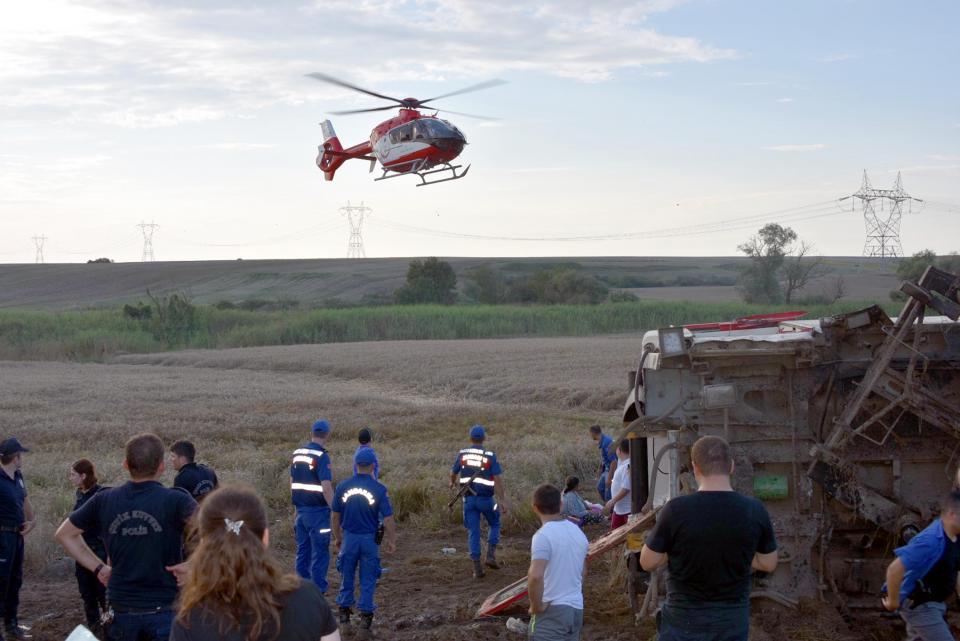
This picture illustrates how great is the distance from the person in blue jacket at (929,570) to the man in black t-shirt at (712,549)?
3.53 feet

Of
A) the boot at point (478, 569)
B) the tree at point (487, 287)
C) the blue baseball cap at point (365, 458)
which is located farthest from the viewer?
the tree at point (487, 287)

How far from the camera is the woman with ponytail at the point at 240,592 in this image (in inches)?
143

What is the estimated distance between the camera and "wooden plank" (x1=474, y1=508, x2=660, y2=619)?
30.1ft

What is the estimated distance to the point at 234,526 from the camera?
3.73m

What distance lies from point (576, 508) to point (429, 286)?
68925mm

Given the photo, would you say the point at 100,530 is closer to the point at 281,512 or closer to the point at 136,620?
the point at 136,620

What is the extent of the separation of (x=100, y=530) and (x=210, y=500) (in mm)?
2516

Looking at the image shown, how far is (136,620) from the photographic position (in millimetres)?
5891

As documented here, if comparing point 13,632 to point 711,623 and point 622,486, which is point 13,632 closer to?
point 622,486

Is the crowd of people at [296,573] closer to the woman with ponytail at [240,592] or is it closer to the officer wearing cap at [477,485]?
the woman with ponytail at [240,592]

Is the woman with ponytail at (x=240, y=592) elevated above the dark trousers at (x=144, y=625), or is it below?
above

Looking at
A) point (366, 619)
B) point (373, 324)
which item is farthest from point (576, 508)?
point (373, 324)

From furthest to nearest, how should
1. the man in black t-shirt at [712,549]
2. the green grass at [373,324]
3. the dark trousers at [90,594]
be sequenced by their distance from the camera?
the green grass at [373,324], the dark trousers at [90,594], the man in black t-shirt at [712,549]

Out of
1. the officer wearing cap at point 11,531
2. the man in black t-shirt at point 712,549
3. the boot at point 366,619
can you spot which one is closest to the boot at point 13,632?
the officer wearing cap at point 11,531
